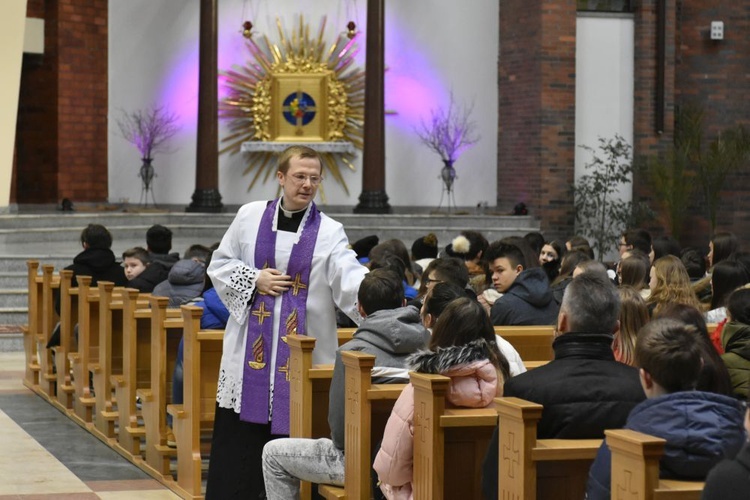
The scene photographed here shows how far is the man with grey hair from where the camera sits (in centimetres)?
358

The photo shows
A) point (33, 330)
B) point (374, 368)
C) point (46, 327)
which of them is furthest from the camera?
point (33, 330)

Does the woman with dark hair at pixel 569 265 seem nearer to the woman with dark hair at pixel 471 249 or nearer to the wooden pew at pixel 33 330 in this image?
the woman with dark hair at pixel 471 249

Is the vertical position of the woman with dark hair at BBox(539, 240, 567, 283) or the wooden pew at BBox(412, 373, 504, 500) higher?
the woman with dark hair at BBox(539, 240, 567, 283)

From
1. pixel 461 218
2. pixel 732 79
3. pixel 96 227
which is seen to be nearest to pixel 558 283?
pixel 96 227

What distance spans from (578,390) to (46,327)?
6456 millimetres

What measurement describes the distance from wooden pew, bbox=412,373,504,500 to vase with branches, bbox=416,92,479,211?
42.9ft

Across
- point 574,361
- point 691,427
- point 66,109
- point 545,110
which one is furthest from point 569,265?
point 66,109

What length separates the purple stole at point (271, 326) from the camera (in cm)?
496

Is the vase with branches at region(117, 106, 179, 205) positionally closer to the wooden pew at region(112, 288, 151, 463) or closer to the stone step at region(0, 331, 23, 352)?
the stone step at region(0, 331, 23, 352)

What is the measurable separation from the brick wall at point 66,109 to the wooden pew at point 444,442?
13957 mm

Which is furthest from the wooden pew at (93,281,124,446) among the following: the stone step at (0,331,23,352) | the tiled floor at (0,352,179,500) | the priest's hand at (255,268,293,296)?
the stone step at (0,331,23,352)

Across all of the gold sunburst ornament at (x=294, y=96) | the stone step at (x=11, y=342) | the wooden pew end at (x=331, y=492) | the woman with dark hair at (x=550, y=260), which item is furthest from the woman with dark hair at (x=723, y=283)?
the gold sunburst ornament at (x=294, y=96)

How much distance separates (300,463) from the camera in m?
4.76

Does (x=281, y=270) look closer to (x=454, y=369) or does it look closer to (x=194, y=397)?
(x=454, y=369)
